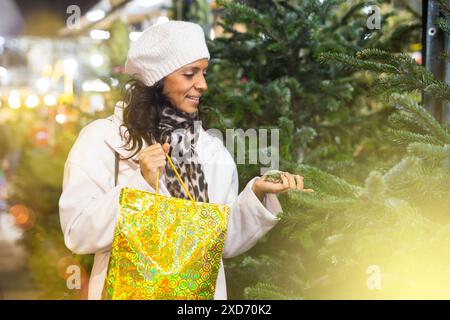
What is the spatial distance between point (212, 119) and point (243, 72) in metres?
0.76

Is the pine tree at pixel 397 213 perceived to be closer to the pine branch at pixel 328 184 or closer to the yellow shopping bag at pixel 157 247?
the pine branch at pixel 328 184

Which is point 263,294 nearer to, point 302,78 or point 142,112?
point 142,112

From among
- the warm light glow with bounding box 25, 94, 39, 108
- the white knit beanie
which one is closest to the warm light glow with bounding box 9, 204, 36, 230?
the white knit beanie

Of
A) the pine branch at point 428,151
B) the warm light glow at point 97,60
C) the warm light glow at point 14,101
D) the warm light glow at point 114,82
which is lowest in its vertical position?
the pine branch at point 428,151

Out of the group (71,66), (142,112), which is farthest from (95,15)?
(71,66)

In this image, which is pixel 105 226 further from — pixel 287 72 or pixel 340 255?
pixel 287 72

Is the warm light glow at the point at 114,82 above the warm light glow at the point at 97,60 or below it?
below

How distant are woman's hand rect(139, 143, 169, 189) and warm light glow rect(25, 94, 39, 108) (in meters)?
20.1

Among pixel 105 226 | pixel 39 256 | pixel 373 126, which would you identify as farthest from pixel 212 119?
pixel 39 256

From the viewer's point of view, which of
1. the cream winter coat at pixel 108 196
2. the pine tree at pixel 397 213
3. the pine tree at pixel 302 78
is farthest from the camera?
the pine tree at pixel 302 78

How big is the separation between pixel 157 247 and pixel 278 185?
0.53 meters

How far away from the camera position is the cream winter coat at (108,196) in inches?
103

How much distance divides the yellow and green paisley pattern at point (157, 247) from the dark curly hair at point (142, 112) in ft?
1.19

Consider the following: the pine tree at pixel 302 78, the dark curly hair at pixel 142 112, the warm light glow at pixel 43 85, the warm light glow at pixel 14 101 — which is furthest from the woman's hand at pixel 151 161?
the warm light glow at pixel 43 85
